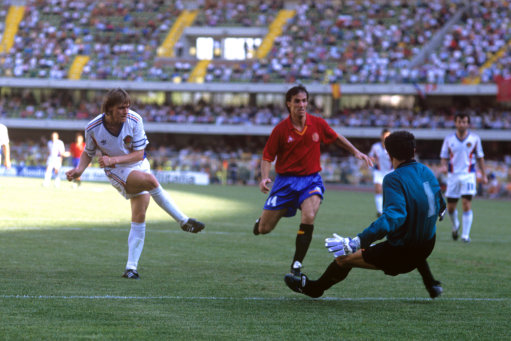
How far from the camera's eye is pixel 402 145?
6863 millimetres

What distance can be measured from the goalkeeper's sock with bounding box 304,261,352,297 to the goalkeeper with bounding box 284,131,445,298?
9cm

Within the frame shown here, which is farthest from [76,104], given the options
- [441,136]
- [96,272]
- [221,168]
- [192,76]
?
[96,272]

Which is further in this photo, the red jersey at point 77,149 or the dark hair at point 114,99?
the red jersey at point 77,149

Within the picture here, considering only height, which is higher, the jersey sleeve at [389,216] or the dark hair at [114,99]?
the dark hair at [114,99]

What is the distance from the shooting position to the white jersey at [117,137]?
8695 millimetres

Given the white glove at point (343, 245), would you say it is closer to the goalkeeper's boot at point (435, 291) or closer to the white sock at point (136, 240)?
the goalkeeper's boot at point (435, 291)

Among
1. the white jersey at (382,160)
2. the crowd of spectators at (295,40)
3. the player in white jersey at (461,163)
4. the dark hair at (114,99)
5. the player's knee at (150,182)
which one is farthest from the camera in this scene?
the crowd of spectators at (295,40)

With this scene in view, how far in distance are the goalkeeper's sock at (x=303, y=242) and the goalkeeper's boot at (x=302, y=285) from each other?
754 mm

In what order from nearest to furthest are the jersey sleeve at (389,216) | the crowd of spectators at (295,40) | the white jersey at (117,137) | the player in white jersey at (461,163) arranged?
1. the jersey sleeve at (389,216)
2. the white jersey at (117,137)
3. the player in white jersey at (461,163)
4. the crowd of spectators at (295,40)

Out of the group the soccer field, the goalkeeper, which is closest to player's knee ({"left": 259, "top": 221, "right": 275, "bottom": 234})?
the soccer field

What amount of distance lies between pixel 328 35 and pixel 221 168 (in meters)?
15.8

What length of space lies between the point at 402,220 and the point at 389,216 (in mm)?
144

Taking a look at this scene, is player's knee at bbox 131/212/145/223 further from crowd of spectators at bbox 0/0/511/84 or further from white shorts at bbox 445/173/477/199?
crowd of spectators at bbox 0/0/511/84

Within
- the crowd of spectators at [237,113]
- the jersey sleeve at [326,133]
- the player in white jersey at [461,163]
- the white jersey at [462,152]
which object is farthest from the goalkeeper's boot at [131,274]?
the crowd of spectators at [237,113]
